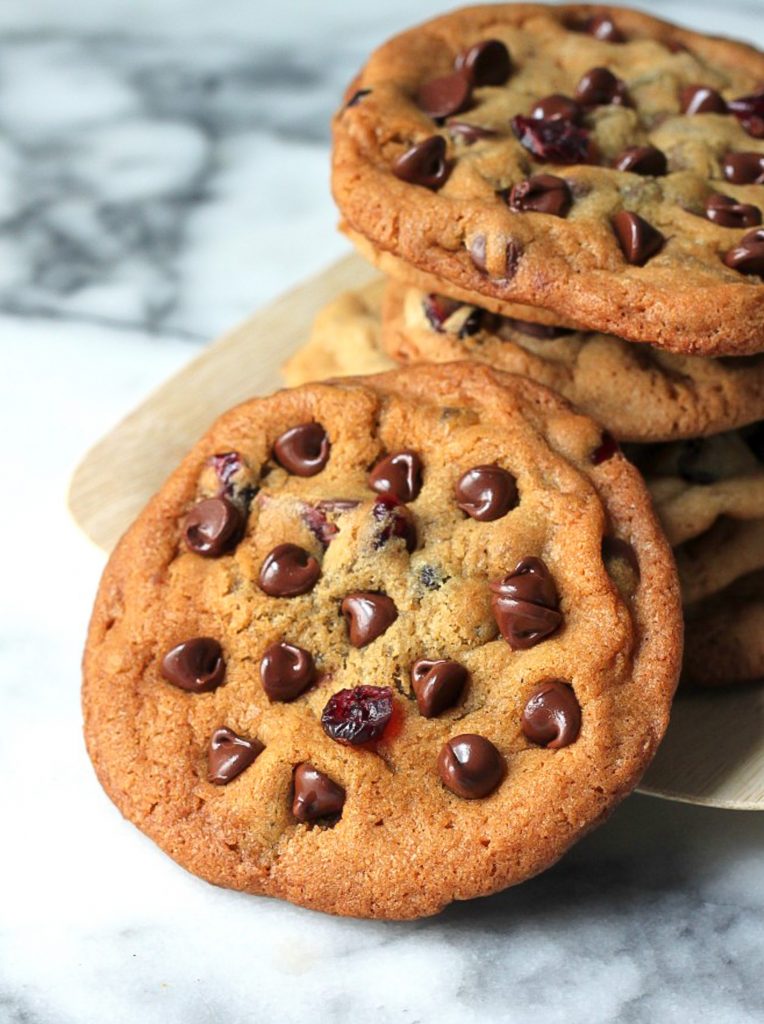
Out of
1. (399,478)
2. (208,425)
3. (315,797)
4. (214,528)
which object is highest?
(399,478)

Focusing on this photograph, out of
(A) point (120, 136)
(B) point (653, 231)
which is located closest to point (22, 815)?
(B) point (653, 231)

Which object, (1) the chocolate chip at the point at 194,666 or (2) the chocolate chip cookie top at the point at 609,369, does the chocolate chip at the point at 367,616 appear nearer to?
(1) the chocolate chip at the point at 194,666

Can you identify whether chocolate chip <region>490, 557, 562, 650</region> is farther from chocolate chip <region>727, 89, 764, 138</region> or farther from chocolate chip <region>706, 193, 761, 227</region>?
chocolate chip <region>727, 89, 764, 138</region>

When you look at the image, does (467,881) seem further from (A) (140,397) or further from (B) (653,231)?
(A) (140,397)

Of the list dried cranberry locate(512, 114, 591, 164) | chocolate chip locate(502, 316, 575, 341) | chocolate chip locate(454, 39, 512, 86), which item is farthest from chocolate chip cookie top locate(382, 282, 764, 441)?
chocolate chip locate(454, 39, 512, 86)

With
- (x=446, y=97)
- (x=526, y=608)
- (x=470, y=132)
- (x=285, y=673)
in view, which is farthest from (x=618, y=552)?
(x=446, y=97)

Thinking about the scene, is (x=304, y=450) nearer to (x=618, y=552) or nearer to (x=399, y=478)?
(x=399, y=478)
